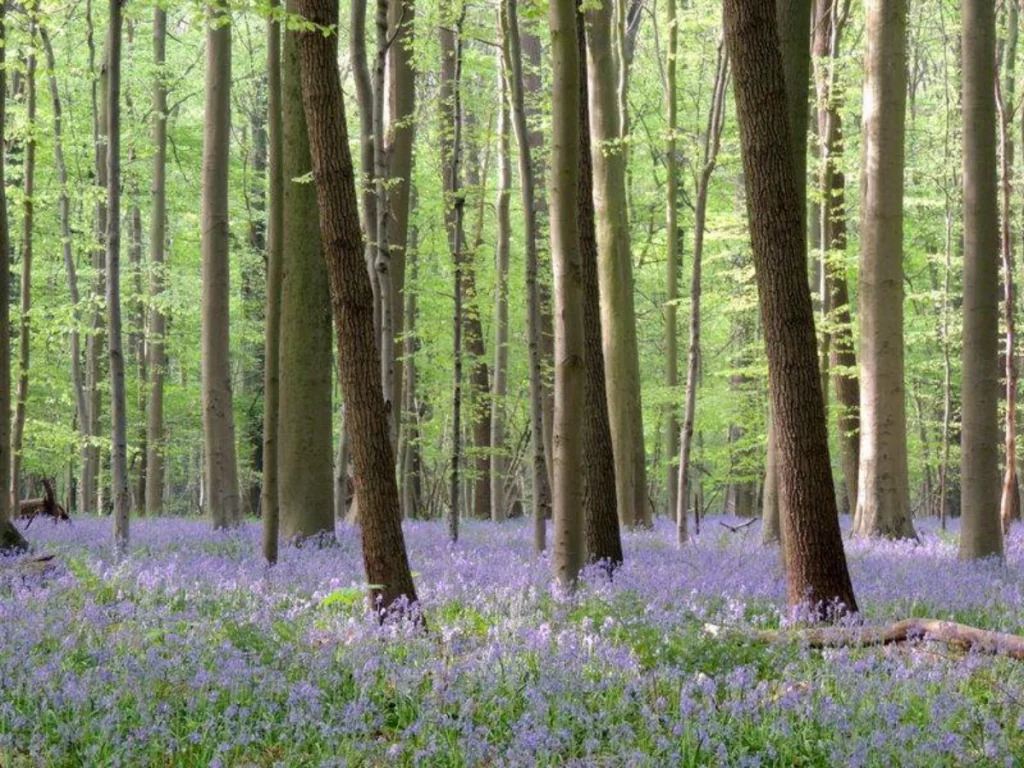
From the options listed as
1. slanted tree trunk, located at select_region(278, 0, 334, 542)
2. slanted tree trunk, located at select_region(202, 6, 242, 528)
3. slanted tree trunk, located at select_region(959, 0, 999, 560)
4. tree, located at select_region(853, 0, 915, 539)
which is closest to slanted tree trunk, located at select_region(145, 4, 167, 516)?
slanted tree trunk, located at select_region(202, 6, 242, 528)

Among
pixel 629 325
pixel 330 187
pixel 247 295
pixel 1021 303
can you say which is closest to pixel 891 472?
pixel 629 325

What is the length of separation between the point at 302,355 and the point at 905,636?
740 cm

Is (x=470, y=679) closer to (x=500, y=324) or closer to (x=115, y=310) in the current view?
(x=115, y=310)

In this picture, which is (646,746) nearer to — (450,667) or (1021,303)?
(450,667)

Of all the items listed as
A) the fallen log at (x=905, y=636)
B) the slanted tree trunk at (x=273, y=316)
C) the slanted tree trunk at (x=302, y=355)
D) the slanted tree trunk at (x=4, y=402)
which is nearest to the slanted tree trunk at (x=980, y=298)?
the fallen log at (x=905, y=636)

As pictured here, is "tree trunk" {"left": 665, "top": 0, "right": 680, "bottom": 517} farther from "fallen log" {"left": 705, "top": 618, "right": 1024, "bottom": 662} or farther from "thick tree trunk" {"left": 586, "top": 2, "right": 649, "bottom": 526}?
"fallen log" {"left": 705, "top": 618, "right": 1024, "bottom": 662}

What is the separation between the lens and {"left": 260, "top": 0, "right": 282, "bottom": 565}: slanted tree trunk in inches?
355

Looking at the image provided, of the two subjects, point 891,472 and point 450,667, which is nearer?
point 450,667

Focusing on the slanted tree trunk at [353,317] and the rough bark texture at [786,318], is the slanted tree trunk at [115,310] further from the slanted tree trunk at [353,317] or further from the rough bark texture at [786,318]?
the rough bark texture at [786,318]

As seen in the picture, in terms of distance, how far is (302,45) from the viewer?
6660 mm

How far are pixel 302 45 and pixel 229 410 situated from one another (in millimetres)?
9018

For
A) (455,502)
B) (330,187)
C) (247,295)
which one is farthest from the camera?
(247,295)

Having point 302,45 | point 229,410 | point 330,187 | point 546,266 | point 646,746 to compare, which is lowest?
point 646,746

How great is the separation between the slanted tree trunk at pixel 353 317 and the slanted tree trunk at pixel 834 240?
42.1 feet
